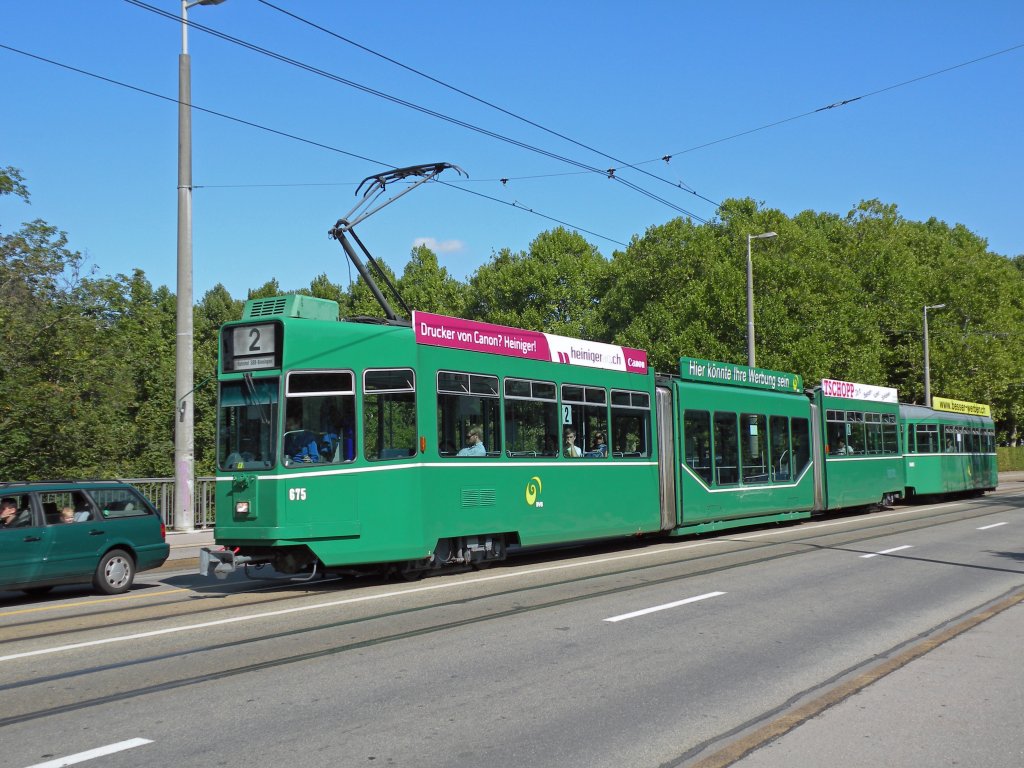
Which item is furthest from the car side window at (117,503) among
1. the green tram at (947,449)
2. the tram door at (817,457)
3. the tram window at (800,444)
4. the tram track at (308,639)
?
the green tram at (947,449)

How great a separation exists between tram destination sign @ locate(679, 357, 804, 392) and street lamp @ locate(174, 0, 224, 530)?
31.5ft

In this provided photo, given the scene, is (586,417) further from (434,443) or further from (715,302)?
(715,302)

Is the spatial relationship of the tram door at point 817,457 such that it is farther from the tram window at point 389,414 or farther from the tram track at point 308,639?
the tram window at point 389,414

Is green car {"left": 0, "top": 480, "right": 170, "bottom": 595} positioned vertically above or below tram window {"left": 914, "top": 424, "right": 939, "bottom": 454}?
below

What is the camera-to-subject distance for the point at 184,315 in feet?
63.6

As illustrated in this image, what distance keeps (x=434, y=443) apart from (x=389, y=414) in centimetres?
77

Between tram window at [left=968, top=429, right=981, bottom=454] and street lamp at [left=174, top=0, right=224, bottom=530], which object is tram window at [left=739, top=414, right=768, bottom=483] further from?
tram window at [left=968, top=429, right=981, bottom=454]

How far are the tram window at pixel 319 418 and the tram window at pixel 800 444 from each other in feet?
45.8

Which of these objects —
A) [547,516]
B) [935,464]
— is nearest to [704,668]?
[547,516]

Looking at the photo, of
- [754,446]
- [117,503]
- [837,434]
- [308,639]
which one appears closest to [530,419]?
[117,503]

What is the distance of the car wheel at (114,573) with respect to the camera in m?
12.7

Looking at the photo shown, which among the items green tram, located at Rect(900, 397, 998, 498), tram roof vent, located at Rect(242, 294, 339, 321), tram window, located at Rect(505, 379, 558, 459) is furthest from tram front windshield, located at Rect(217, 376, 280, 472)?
green tram, located at Rect(900, 397, 998, 498)

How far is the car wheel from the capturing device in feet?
41.6

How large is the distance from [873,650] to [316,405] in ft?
21.7
